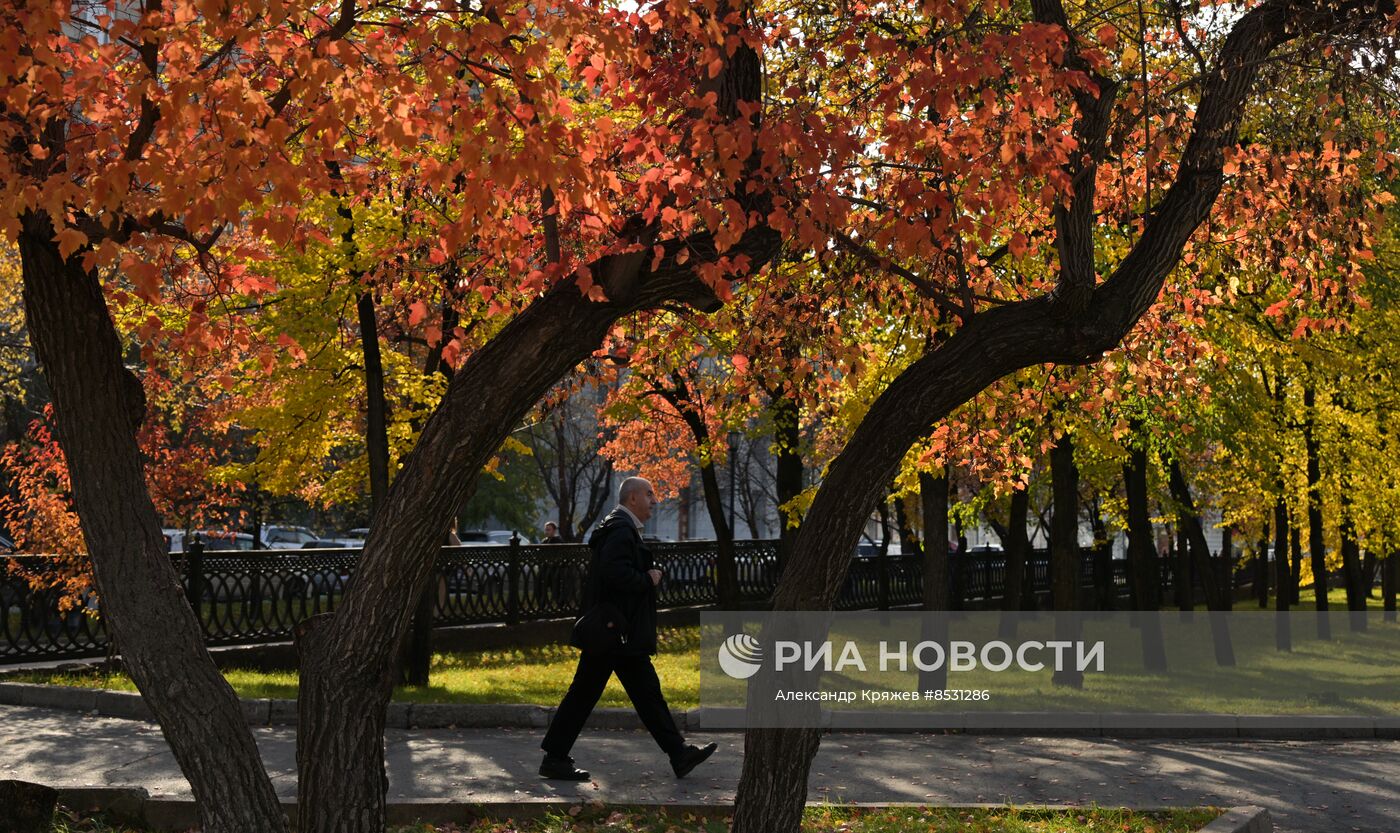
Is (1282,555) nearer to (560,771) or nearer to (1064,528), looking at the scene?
(1064,528)

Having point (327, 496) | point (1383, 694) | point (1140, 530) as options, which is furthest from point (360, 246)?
point (1383, 694)

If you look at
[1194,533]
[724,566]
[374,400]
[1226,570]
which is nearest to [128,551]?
[374,400]

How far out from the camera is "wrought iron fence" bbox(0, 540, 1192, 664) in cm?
1620

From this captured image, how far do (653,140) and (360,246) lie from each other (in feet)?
27.1

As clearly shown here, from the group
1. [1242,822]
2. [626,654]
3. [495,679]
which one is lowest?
[1242,822]

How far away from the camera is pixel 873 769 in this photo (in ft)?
36.2

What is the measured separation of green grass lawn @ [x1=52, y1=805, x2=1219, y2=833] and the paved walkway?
414 millimetres

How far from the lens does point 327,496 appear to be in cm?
2006

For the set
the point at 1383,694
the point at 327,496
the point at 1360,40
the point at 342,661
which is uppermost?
the point at 1360,40

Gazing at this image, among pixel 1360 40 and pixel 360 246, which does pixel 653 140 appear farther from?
pixel 360 246

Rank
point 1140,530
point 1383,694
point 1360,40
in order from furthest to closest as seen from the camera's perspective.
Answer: point 1140,530
point 1383,694
point 1360,40

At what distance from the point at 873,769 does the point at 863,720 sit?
261 cm

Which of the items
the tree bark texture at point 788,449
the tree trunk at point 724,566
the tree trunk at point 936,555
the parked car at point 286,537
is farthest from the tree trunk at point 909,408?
the parked car at point 286,537

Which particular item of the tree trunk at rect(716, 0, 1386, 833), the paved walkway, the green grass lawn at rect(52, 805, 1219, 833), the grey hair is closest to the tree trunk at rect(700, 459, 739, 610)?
the paved walkway
